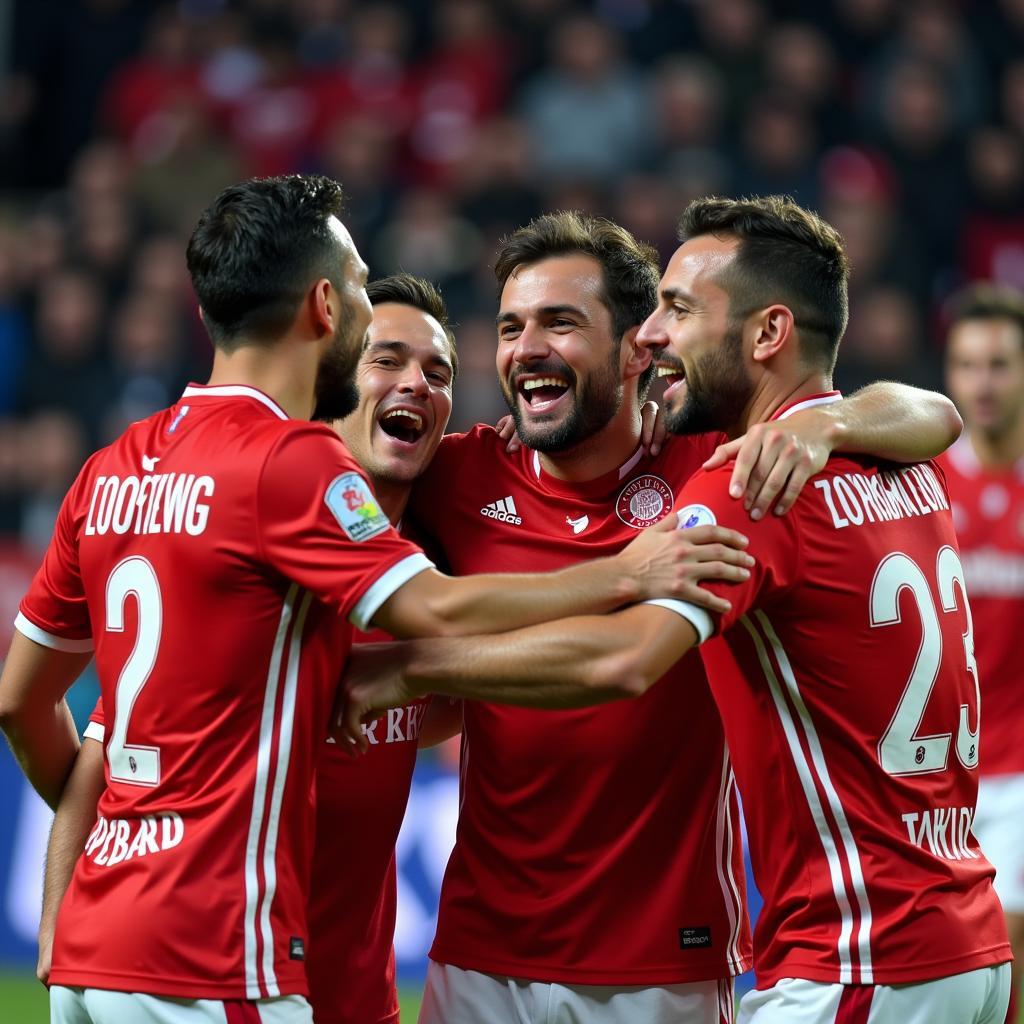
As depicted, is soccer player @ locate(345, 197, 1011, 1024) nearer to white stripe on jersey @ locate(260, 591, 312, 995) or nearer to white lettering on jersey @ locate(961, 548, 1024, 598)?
white stripe on jersey @ locate(260, 591, 312, 995)

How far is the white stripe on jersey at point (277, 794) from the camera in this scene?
3.18 m

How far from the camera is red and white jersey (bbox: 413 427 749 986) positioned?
12.9 ft

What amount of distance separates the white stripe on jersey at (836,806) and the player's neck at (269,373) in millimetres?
1083

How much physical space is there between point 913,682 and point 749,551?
472 millimetres

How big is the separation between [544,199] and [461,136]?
4.11 feet

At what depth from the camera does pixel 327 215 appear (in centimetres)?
357

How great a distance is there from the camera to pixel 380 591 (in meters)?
3.21

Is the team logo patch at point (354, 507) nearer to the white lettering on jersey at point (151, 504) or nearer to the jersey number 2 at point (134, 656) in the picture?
the white lettering on jersey at point (151, 504)

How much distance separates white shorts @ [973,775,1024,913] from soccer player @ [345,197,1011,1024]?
10.1ft

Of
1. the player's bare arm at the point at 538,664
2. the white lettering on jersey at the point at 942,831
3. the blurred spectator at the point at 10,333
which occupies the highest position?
the blurred spectator at the point at 10,333

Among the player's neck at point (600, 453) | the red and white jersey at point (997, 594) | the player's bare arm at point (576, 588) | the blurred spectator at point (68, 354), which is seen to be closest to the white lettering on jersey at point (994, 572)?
the red and white jersey at point (997, 594)

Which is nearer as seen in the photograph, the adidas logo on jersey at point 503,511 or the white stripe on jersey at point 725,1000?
the white stripe on jersey at point 725,1000

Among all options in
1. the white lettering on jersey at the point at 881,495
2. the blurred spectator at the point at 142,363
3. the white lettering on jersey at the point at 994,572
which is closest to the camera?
the white lettering on jersey at the point at 881,495

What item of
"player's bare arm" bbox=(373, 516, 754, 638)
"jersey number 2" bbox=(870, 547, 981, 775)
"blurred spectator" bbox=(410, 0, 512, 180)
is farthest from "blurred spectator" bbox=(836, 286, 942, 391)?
"player's bare arm" bbox=(373, 516, 754, 638)
